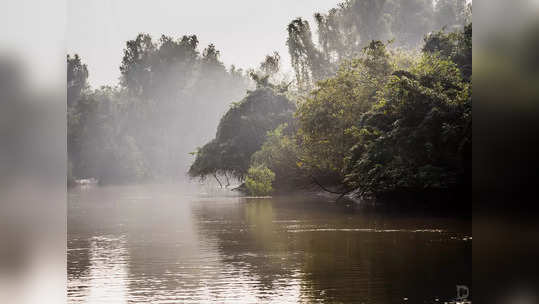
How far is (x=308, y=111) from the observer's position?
106ft

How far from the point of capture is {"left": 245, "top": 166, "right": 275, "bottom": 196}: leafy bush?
125 feet

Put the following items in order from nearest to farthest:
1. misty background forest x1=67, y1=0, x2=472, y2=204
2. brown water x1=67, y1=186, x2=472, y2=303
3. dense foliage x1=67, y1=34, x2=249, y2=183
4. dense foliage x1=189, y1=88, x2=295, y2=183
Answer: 1. brown water x1=67, y1=186, x2=472, y2=303
2. misty background forest x1=67, y1=0, x2=472, y2=204
3. dense foliage x1=189, y1=88, x2=295, y2=183
4. dense foliage x1=67, y1=34, x2=249, y2=183

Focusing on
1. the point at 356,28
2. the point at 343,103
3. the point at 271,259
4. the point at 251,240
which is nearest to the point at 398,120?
the point at 343,103

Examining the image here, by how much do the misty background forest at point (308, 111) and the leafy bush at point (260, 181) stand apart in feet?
0.21

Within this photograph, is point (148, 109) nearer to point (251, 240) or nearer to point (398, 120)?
point (398, 120)

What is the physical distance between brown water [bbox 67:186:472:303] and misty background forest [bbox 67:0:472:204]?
3.16 m

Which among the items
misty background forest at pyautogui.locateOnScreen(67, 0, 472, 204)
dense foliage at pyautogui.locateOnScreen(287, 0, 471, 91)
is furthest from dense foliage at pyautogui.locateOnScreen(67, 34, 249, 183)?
dense foliage at pyautogui.locateOnScreen(287, 0, 471, 91)

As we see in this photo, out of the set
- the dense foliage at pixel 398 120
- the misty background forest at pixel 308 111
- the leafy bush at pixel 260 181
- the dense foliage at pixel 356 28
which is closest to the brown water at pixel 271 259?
the dense foliage at pixel 398 120

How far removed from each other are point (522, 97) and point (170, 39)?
76.3 m

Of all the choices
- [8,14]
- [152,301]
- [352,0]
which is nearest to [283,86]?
[352,0]

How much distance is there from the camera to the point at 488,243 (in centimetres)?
362

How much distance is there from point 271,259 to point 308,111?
19193 mm

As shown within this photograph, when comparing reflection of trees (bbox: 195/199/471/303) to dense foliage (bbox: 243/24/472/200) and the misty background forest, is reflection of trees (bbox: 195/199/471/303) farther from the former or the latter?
the misty background forest

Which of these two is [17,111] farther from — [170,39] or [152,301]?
[170,39]
